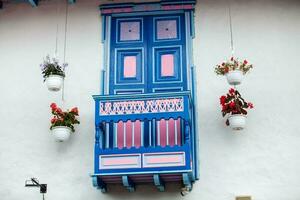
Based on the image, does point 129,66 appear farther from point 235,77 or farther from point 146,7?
point 235,77

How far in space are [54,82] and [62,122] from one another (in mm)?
658

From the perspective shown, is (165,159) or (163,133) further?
(163,133)

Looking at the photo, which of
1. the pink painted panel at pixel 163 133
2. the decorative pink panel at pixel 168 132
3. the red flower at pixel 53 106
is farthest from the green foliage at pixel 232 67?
the red flower at pixel 53 106

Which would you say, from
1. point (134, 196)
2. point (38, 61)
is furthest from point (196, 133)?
point (38, 61)

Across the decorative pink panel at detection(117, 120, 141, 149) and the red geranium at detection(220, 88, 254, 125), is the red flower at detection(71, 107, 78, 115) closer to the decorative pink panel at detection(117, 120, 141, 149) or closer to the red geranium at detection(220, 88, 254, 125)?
the decorative pink panel at detection(117, 120, 141, 149)

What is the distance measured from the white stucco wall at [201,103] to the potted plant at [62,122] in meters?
0.23

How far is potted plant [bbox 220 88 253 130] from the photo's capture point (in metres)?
10.5

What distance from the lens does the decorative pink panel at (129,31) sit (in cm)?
1153

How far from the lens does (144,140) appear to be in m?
10.7

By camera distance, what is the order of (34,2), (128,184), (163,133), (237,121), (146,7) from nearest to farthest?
1. (128,184)
2. (237,121)
3. (163,133)
4. (146,7)
5. (34,2)

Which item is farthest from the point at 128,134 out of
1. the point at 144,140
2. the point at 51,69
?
the point at 51,69

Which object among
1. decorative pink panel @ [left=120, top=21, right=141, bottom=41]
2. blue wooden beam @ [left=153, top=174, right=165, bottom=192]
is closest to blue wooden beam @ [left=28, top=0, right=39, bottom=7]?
decorative pink panel @ [left=120, top=21, right=141, bottom=41]

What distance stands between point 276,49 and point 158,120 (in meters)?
2.39

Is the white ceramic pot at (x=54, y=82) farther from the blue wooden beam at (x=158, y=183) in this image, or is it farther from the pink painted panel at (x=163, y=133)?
the blue wooden beam at (x=158, y=183)
